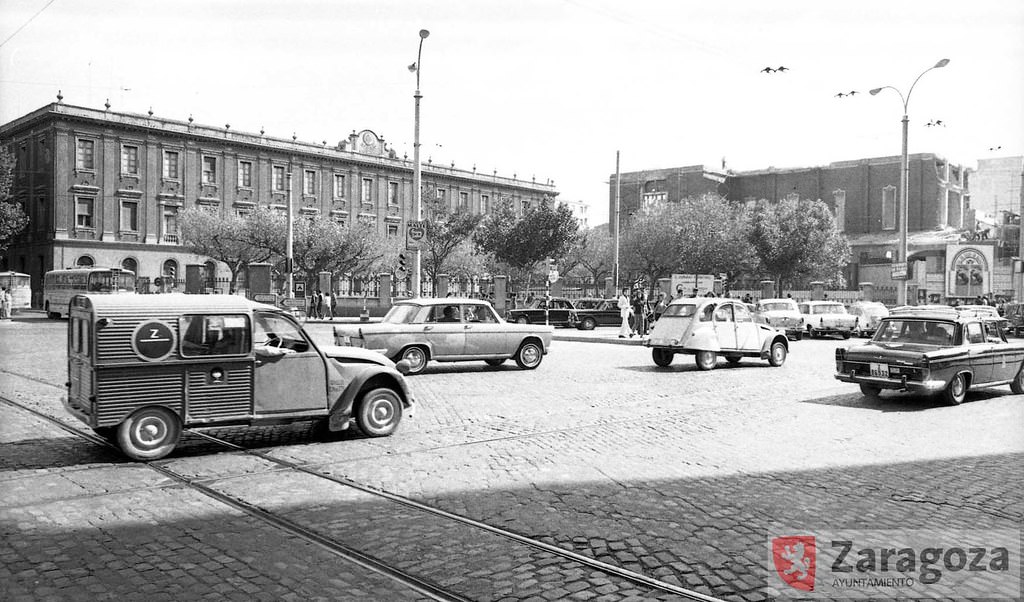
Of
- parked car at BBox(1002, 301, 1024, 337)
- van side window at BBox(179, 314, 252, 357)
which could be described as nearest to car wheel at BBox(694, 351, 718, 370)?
van side window at BBox(179, 314, 252, 357)

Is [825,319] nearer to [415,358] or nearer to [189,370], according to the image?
[415,358]

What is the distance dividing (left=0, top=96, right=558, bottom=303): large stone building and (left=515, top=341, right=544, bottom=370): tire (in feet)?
107

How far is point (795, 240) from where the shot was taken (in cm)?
5141

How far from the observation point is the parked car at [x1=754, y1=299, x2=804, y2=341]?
30.1 metres

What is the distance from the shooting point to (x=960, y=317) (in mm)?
12242

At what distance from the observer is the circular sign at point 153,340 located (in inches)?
290

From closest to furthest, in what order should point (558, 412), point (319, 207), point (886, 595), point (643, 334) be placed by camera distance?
1. point (886, 595)
2. point (558, 412)
3. point (643, 334)
4. point (319, 207)

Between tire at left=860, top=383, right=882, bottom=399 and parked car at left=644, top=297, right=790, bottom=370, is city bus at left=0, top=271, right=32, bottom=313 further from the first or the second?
tire at left=860, top=383, right=882, bottom=399

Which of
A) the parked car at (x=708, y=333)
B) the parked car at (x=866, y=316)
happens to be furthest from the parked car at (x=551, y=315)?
the parked car at (x=708, y=333)

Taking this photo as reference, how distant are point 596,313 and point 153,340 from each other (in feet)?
95.9

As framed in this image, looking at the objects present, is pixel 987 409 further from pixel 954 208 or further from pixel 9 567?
pixel 954 208

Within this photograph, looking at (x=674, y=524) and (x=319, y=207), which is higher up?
(x=319, y=207)

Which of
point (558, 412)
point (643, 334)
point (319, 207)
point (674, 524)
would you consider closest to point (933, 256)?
point (643, 334)

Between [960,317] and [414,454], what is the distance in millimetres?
8910
